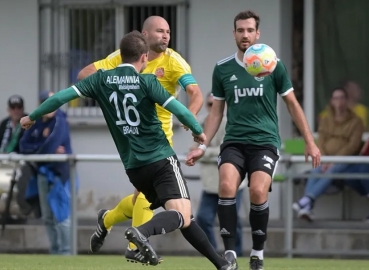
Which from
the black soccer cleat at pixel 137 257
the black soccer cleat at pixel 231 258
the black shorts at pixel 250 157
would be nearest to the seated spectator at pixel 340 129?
the black shorts at pixel 250 157

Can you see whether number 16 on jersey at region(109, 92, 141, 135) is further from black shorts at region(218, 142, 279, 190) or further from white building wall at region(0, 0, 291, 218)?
white building wall at region(0, 0, 291, 218)

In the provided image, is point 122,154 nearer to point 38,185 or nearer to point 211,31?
point 38,185

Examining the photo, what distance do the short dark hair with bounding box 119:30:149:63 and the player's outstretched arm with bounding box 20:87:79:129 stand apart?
0.49 metres

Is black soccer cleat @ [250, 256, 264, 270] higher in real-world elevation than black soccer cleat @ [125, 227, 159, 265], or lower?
lower

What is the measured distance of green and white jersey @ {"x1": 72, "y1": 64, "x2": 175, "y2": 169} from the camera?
833cm

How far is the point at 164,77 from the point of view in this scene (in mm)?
9672

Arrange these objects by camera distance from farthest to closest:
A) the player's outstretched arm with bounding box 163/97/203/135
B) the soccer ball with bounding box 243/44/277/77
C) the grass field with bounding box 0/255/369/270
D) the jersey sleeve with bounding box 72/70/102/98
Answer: the grass field with bounding box 0/255/369/270, the soccer ball with bounding box 243/44/277/77, the jersey sleeve with bounding box 72/70/102/98, the player's outstretched arm with bounding box 163/97/203/135

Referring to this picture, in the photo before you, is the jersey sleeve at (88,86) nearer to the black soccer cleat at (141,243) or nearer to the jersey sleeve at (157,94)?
the jersey sleeve at (157,94)

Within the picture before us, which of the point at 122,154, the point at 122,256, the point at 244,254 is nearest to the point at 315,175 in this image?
the point at 244,254

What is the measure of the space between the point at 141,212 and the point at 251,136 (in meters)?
1.14

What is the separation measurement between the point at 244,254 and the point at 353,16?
4092mm

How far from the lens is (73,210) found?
1323 cm

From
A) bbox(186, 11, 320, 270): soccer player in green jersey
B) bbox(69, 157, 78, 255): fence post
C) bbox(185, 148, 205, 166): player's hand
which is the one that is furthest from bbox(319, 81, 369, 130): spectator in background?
bbox(185, 148, 205, 166): player's hand

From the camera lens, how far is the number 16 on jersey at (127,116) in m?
8.36
